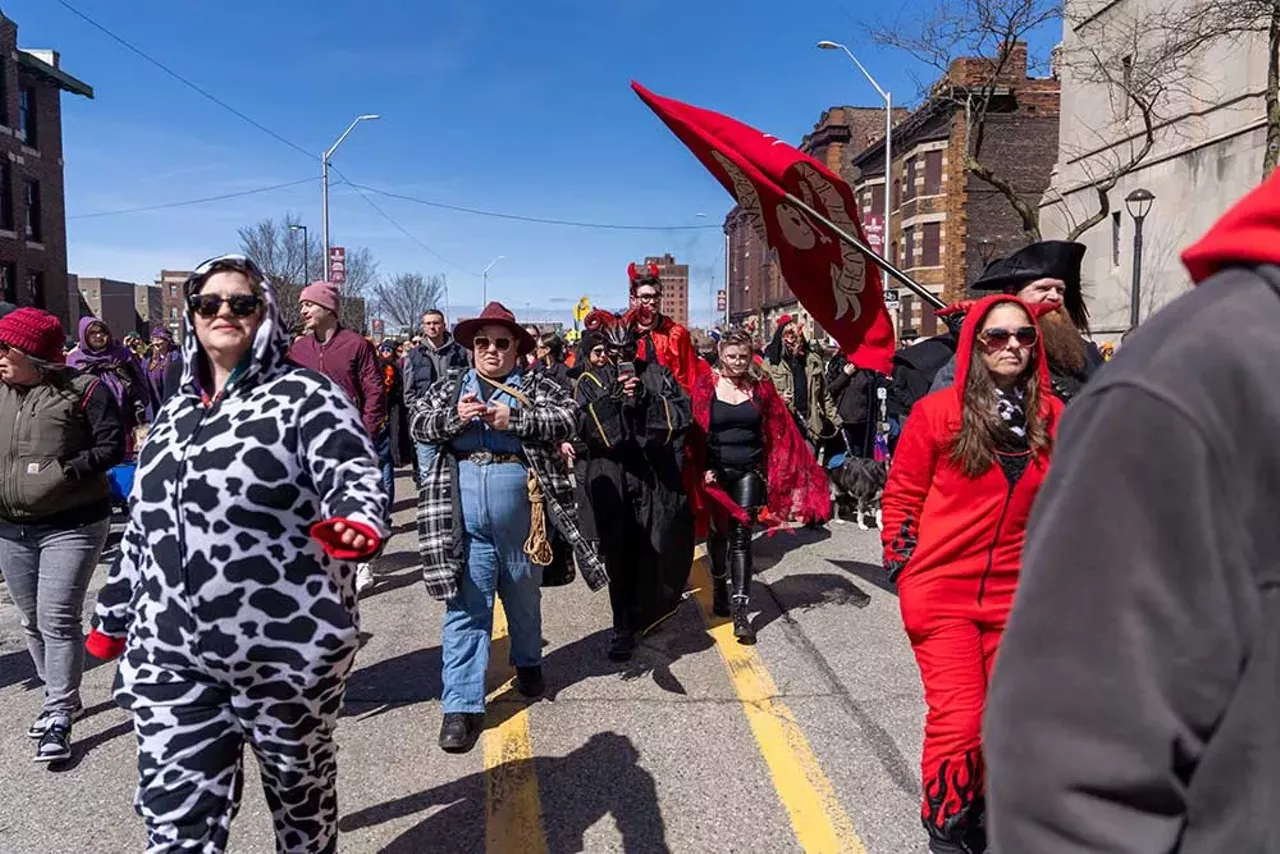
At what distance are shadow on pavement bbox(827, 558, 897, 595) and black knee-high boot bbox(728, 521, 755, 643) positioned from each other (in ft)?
4.75

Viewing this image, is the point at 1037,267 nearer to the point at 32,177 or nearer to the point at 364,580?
the point at 364,580

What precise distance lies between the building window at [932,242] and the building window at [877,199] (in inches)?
251

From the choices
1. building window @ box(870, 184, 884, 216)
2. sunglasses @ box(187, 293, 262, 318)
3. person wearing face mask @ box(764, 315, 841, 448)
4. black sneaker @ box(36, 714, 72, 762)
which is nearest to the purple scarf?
black sneaker @ box(36, 714, 72, 762)

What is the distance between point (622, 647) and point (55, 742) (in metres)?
2.82

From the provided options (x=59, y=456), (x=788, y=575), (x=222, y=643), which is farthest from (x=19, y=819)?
(x=788, y=575)

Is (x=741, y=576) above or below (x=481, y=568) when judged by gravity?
below

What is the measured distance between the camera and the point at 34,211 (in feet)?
102

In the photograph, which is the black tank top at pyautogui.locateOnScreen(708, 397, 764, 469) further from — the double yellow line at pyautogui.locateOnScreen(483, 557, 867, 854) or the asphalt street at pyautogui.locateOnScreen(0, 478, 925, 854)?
the double yellow line at pyautogui.locateOnScreen(483, 557, 867, 854)

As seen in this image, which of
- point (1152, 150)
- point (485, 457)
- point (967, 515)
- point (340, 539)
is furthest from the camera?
point (1152, 150)

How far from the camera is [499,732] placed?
4.52m

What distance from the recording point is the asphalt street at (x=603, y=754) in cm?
355

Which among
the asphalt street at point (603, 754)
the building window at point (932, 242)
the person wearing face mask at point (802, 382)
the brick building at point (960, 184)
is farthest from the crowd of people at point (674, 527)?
the building window at point (932, 242)

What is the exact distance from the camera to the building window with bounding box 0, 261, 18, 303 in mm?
28703

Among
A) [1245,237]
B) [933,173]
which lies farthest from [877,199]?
[1245,237]
